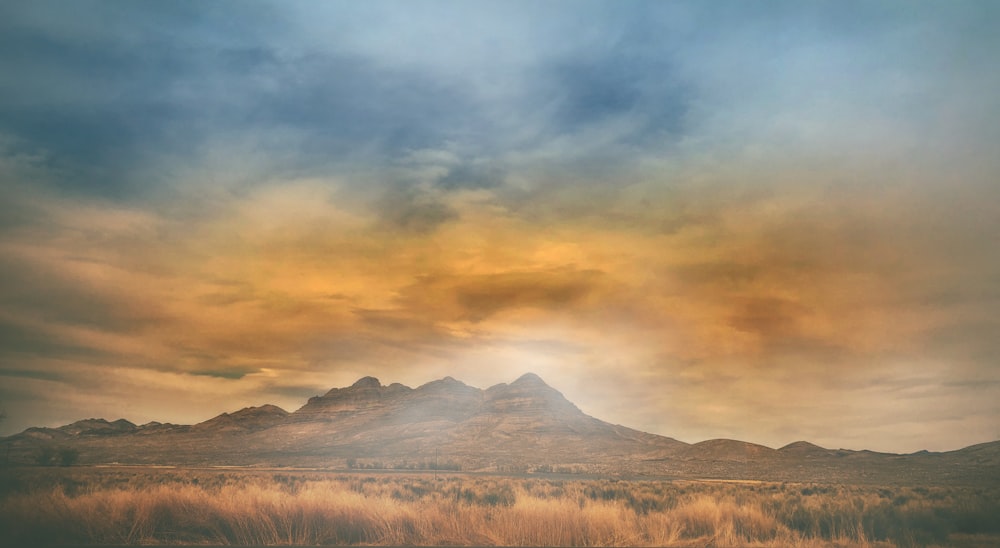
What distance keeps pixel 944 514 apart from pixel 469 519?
60.6 feet

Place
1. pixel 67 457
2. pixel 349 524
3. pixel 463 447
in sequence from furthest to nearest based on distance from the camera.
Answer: pixel 463 447 → pixel 67 457 → pixel 349 524

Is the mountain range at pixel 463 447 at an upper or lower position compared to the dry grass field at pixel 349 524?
upper

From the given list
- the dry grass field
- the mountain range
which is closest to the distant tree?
the mountain range

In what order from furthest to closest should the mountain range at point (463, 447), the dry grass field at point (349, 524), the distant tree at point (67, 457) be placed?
the mountain range at point (463, 447) → the distant tree at point (67, 457) → the dry grass field at point (349, 524)

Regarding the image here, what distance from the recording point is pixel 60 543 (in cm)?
1270

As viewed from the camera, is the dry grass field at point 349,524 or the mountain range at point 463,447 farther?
the mountain range at point 463,447

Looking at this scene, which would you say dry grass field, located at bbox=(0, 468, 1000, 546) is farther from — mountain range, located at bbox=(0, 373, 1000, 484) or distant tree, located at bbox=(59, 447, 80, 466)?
mountain range, located at bbox=(0, 373, 1000, 484)

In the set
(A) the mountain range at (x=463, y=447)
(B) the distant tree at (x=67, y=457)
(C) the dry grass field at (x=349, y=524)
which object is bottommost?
(C) the dry grass field at (x=349, y=524)

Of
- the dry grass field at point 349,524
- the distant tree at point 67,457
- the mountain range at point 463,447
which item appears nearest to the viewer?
the dry grass field at point 349,524

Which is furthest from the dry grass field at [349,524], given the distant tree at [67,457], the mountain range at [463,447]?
the mountain range at [463,447]

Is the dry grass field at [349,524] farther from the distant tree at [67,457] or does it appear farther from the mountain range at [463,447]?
the mountain range at [463,447]

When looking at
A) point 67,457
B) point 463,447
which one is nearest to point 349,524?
point 67,457

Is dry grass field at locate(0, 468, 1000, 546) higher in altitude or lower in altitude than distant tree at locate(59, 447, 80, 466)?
Answer: lower

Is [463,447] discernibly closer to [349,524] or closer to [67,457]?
[67,457]
